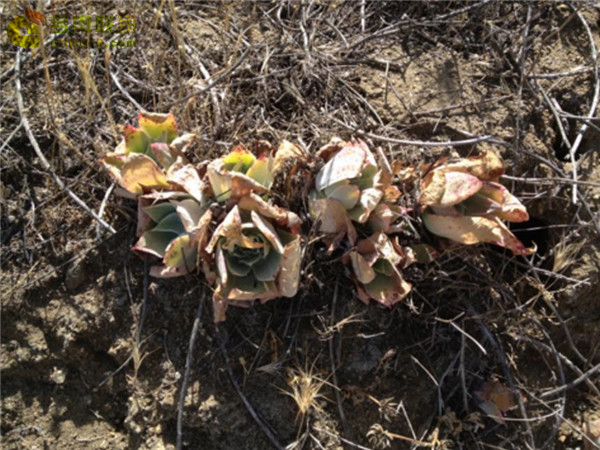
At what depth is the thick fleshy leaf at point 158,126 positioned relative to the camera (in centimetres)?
180

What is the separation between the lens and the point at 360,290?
5.74 ft

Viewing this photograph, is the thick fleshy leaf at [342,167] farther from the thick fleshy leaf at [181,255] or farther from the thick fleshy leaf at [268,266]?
the thick fleshy leaf at [181,255]

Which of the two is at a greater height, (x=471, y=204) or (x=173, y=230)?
(x=173, y=230)

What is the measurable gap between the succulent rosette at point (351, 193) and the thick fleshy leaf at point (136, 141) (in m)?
0.53

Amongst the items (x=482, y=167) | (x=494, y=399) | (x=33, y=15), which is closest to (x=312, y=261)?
(x=482, y=167)

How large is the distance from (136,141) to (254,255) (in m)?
0.52

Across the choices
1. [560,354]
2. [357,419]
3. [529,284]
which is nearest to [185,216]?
[357,419]

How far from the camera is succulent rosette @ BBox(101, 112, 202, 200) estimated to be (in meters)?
1.71

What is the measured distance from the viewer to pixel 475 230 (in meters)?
1.71

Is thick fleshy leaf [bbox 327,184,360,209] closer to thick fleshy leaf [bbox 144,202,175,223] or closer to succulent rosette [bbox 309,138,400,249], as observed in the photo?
succulent rosette [bbox 309,138,400,249]

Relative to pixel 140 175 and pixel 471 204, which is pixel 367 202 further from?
pixel 140 175

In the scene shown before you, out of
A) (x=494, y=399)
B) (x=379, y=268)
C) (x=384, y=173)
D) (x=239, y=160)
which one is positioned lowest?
(x=494, y=399)

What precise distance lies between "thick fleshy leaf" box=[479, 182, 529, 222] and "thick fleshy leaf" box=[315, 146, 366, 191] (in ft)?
1.28

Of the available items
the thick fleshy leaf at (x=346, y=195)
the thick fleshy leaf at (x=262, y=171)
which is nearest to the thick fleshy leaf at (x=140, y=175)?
the thick fleshy leaf at (x=262, y=171)
